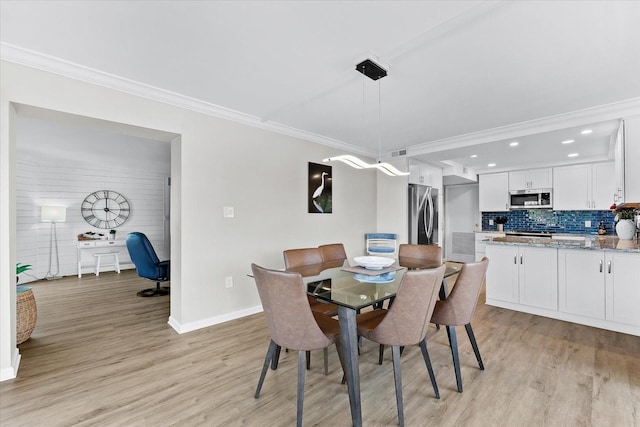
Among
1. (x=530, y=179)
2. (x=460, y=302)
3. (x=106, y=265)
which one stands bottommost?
(x=106, y=265)

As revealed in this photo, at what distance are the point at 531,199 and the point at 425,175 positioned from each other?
2.40 metres

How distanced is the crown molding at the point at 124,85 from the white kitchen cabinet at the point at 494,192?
4962 mm

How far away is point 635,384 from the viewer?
80.3 inches

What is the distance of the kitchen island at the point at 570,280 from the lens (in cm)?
293

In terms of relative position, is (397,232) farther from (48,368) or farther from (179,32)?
(48,368)

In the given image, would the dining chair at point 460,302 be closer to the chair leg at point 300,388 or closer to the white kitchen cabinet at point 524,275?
the chair leg at point 300,388

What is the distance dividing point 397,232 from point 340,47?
3644mm

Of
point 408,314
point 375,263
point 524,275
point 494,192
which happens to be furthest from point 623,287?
point 494,192

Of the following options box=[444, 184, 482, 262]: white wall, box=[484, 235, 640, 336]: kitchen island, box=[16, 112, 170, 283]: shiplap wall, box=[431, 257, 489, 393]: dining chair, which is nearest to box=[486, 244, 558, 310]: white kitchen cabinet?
box=[484, 235, 640, 336]: kitchen island

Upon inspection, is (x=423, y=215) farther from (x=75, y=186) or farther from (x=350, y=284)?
(x=75, y=186)

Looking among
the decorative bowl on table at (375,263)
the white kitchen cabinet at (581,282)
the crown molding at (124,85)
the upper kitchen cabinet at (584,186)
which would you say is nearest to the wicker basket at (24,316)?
the crown molding at (124,85)

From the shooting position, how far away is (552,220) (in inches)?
237

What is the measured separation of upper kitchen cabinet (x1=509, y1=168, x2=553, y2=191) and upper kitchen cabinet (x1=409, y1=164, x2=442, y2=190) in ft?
5.52

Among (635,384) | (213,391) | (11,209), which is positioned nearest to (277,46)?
(11,209)
